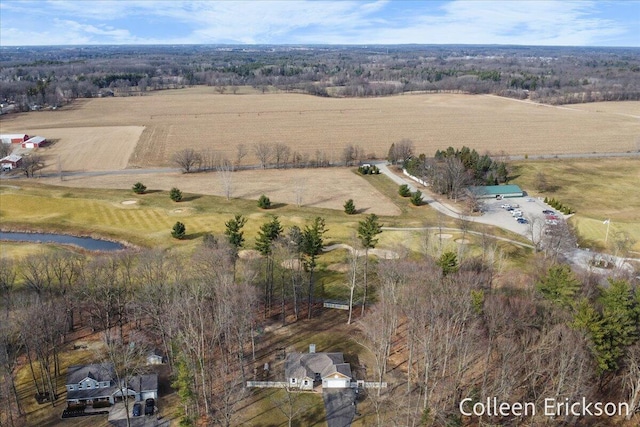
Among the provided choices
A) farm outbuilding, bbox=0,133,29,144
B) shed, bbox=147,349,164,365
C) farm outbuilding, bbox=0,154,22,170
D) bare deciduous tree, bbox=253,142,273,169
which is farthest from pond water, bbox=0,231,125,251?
farm outbuilding, bbox=0,133,29,144

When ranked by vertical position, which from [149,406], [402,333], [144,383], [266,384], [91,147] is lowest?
[149,406]

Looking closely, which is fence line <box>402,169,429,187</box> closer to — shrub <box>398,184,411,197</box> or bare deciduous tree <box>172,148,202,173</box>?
shrub <box>398,184,411,197</box>

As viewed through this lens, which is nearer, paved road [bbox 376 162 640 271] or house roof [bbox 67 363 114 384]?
house roof [bbox 67 363 114 384]

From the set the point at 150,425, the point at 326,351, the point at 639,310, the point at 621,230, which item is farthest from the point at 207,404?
the point at 621,230

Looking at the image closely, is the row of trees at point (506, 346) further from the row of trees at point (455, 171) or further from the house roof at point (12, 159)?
the house roof at point (12, 159)

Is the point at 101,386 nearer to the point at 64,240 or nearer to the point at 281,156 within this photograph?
the point at 64,240

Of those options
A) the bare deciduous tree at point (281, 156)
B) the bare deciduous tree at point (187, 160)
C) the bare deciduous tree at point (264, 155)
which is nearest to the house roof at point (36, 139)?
the bare deciduous tree at point (187, 160)

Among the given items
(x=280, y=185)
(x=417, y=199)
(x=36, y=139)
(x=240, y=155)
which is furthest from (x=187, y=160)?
(x=36, y=139)
